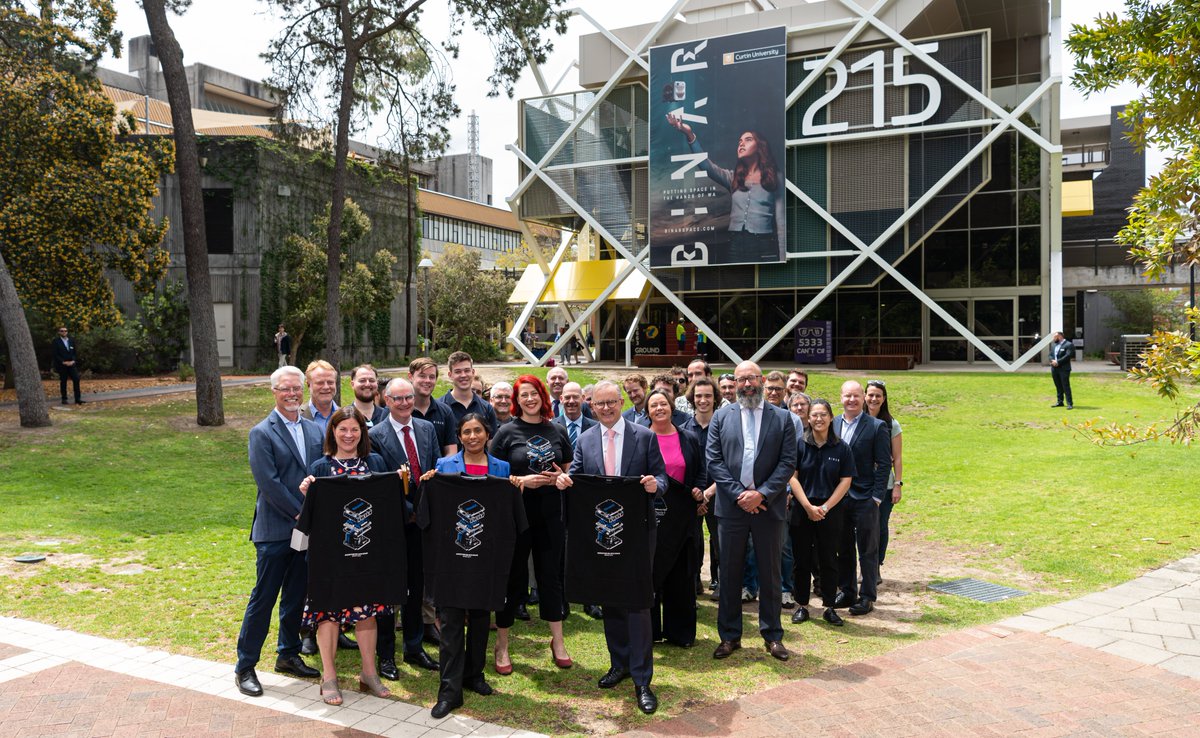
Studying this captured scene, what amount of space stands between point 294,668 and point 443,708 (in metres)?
1.22

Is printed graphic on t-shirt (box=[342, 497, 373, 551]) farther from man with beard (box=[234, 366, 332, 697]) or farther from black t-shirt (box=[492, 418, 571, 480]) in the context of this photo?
black t-shirt (box=[492, 418, 571, 480])

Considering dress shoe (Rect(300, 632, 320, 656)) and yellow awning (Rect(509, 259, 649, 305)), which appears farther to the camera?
yellow awning (Rect(509, 259, 649, 305))

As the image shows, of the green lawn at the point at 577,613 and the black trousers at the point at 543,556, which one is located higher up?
the black trousers at the point at 543,556

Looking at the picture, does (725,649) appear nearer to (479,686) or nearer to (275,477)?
(479,686)

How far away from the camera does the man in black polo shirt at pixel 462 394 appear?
6.69 m

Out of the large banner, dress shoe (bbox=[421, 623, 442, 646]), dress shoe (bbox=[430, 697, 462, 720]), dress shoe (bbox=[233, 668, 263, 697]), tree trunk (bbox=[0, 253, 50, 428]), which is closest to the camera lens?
dress shoe (bbox=[430, 697, 462, 720])

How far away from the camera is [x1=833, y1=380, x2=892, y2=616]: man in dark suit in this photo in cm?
659

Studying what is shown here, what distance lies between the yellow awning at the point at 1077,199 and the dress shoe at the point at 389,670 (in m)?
34.0

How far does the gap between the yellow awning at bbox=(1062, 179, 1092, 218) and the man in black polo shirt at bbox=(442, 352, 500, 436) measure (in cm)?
3238

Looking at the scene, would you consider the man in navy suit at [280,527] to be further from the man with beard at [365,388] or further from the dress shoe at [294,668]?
the man with beard at [365,388]

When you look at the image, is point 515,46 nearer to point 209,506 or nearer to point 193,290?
point 193,290

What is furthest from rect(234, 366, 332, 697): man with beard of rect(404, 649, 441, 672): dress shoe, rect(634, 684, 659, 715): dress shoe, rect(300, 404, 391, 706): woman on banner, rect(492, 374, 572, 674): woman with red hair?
rect(634, 684, 659, 715): dress shoe

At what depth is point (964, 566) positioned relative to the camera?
8070 millimetres

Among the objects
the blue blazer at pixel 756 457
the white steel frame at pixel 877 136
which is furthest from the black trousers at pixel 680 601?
the white steel frame at pixel 877 136
